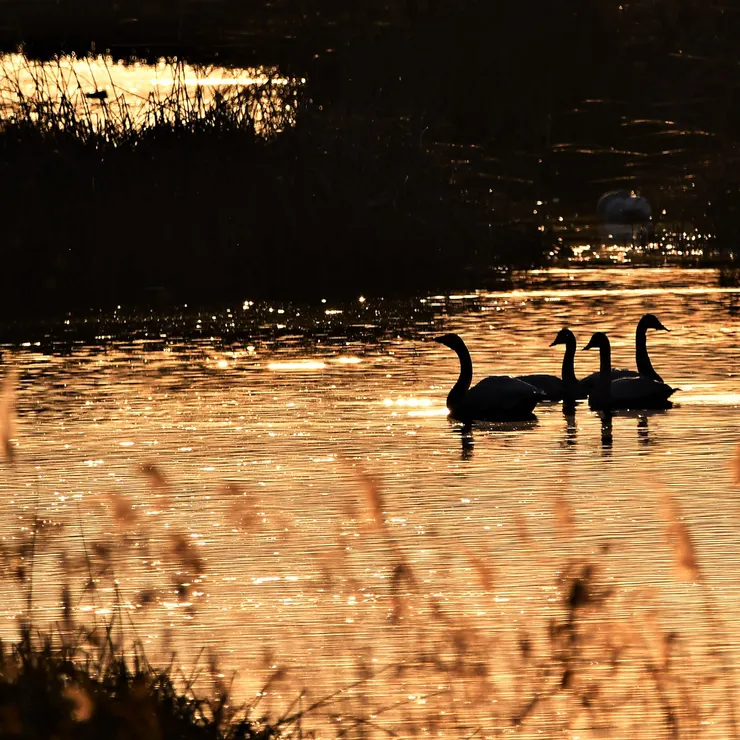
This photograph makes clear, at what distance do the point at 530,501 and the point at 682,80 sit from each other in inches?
1495

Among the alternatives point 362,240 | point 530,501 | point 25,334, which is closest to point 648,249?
point 362,240

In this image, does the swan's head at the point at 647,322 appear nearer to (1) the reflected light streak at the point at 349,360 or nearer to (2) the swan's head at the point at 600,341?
(2) the swan's head at the point at 600,341

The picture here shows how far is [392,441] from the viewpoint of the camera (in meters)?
15.8

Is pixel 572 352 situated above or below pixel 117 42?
below

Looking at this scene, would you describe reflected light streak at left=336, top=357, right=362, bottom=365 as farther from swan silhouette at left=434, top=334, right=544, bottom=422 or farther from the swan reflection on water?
the swan reflection on water

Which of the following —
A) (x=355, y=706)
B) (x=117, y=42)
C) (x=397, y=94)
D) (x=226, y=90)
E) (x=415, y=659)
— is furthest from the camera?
(x=117, y=42)

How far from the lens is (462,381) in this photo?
59.7 feet

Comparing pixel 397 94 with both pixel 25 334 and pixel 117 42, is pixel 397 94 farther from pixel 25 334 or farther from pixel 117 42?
pixel 25 334

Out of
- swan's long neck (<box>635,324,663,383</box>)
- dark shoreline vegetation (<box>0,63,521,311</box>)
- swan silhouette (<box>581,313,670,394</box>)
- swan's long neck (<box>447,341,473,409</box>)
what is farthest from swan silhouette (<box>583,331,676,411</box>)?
dark shoreline vegetation (<box>0,63,521,311</box>)

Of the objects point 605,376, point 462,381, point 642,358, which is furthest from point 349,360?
point 605,376

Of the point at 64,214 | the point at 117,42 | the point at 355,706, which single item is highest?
the point at 117,42

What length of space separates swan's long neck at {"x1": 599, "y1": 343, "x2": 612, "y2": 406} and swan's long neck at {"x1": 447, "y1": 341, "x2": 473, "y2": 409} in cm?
112

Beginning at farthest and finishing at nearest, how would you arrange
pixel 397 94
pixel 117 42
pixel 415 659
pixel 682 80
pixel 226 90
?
pixel 682 80 < pixel 117 42 < pixel 397 94 < pixel 226 90 < pixel 415 659

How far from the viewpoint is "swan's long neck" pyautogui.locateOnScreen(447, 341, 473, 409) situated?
707 inches
